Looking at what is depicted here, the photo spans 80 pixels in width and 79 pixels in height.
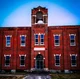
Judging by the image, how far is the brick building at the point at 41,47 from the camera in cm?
3194

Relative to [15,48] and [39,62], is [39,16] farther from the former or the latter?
[39,62]

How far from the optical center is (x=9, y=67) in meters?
33.2

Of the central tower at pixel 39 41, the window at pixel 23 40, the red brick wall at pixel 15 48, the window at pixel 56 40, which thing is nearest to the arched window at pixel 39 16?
the central tower at pixel 39 41

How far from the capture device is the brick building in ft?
105

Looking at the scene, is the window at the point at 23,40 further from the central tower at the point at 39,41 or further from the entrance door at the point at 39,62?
the entrance door at the point at 39,62

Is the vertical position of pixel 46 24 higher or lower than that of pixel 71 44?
higher

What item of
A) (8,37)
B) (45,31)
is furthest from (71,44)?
(8,37)

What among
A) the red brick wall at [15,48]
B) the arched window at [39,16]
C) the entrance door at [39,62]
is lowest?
the entrance door at [39,62]

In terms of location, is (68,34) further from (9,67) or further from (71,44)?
(9,67)

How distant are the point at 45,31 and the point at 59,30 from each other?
2.29m

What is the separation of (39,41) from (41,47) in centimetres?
100

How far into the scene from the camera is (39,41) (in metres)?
32.2

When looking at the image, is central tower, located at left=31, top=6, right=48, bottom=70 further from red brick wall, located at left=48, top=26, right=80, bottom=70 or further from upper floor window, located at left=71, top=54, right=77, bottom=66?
upper floor window, located at left=71, top=54, right=77, bottom=66

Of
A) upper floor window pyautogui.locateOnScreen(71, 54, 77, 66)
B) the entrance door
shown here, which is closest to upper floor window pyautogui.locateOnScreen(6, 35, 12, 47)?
the entrance door
